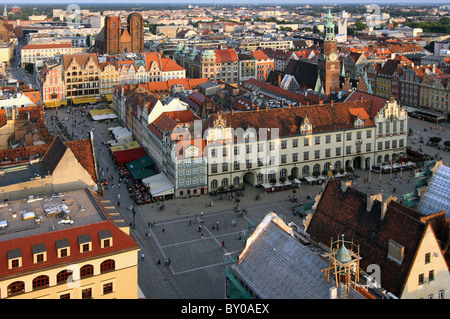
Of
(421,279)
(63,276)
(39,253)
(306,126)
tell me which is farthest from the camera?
(306,126)

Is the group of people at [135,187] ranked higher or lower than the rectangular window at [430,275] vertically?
lower

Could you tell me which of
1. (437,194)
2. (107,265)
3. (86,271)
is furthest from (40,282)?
(437,194)

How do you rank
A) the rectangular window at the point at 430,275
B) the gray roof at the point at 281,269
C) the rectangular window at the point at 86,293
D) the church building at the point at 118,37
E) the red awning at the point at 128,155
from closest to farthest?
the gray roof at the point at 281,269, the rectangular window at the point at 430,275, the rectangular window at the point at 86,293, the red awning at the point at 128,155, the church building at the point at 118,37

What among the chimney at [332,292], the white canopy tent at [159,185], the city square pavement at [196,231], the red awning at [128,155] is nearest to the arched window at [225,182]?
the city square pavement at [196,231]

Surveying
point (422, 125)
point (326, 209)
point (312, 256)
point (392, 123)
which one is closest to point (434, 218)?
point (326, 209)

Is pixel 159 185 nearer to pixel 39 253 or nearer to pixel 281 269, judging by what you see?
pixel 39 253

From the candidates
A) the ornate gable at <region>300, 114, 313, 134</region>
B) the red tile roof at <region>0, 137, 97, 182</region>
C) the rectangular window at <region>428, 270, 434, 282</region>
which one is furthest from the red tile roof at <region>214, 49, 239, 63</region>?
the rectangular window at <region>428, 270, 434, 282</region>

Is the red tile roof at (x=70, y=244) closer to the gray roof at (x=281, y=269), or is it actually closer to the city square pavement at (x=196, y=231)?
the city square pavement at (x=196, y=231)
